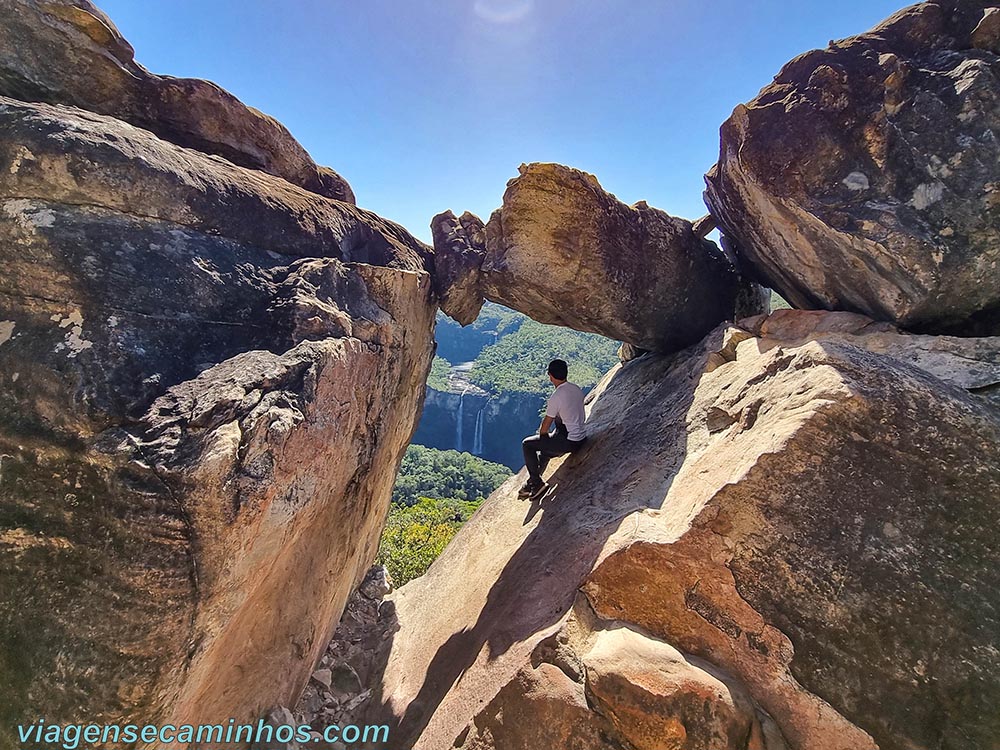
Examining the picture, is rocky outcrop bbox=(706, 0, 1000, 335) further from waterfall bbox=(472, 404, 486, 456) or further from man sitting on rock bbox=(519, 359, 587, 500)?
waterfall bbox=(472, 404, 486, 456)

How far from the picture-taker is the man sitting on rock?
739 cm

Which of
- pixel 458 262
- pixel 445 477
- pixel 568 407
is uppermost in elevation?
pixel 458 262

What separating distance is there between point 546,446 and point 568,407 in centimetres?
73

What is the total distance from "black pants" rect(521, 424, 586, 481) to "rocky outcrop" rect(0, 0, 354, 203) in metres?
5.24

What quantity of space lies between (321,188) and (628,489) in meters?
6.24

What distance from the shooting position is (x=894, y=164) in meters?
5.50

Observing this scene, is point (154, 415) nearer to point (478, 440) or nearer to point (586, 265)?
point (586, 265)

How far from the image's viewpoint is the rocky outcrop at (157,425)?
357 cm

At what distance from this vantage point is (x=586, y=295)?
8008 millimetres

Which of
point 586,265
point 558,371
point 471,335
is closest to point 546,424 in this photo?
point 558,371

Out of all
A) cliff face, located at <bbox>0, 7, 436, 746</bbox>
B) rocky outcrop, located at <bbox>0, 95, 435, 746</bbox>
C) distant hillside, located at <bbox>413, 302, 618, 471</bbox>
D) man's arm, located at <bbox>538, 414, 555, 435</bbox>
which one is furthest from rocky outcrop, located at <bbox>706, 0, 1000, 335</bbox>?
distant hillside, located at <bbox>413, 302, 618, 471</bbox>

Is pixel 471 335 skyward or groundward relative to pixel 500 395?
skyward

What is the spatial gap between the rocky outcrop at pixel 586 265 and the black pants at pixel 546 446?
2059mm

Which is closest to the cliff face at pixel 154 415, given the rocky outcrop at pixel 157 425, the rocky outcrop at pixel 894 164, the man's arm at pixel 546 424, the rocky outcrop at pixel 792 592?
the rocky outcrop at pixel 157 425
